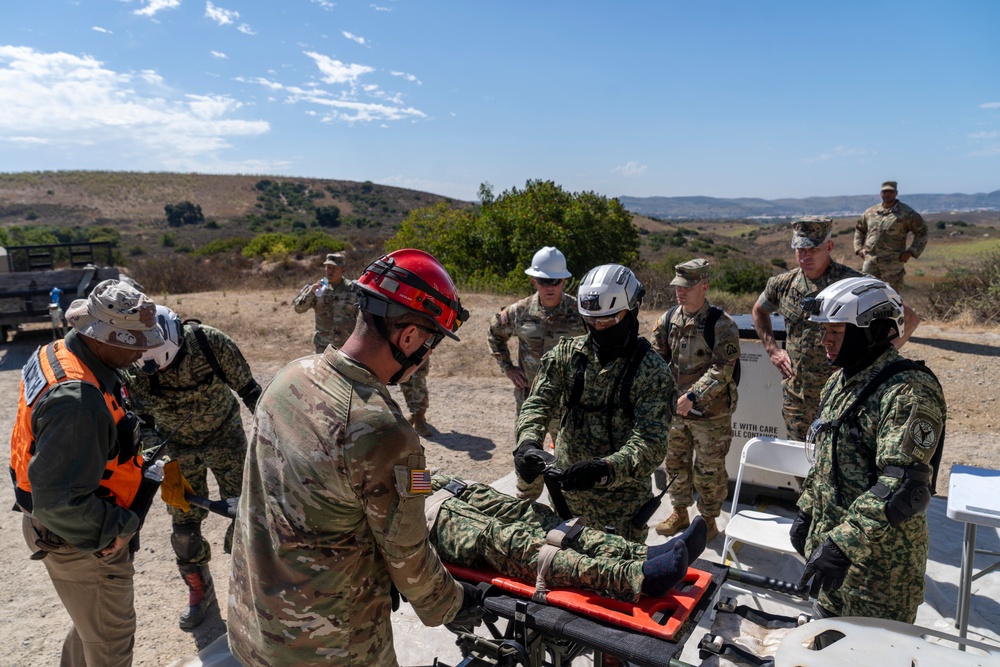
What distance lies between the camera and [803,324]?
4.91m

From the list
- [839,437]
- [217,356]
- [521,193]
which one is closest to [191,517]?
[217,356]

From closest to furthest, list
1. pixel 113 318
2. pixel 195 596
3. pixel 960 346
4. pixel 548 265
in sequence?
pixel 113 318
pixel 195 596
pixel 548 265
pixel 960 346

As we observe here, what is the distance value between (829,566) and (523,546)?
1205mm

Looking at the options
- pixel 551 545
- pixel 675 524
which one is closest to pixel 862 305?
pixel 551 545

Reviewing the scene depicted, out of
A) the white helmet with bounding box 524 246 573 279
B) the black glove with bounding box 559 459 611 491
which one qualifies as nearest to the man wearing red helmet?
the black glove with bounding box 559 459 611 491

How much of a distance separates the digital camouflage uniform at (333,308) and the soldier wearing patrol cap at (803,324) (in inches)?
181

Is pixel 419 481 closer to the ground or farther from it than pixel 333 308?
farther from it

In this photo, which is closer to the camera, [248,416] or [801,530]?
[801,530]

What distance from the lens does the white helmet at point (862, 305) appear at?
2.66 meters

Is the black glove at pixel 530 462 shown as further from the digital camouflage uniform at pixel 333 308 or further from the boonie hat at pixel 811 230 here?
the digital camouflage uniform at pixel 333 308

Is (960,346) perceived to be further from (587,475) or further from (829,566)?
(587,475)

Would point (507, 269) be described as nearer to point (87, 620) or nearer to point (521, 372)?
point (521, 372)

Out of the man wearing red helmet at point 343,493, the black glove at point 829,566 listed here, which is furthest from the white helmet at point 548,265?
the man wearing red helmet at point 343,493

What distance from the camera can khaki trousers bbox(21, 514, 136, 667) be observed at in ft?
9.16
